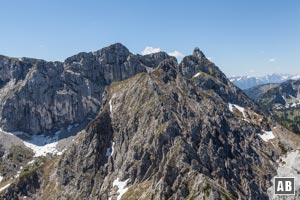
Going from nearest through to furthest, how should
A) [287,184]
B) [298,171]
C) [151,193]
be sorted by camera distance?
[287,184]
[298,171]
[151,193]

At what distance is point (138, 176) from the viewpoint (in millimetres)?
192625

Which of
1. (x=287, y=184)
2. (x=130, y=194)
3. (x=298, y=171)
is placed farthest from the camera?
(x=130, y=194)

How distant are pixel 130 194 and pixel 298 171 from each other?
84.1m

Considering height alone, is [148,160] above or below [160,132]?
below

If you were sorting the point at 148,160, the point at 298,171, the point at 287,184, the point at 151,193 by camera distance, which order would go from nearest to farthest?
1. the point at 287,184
2. the point at 298,171
3. the point at 151,193
4. the point at 148,160

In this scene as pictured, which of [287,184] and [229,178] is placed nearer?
[287,184]

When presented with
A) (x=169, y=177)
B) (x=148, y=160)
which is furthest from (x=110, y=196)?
(x=169, y=177)

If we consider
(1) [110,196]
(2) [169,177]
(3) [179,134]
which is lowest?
(1) [110,196]

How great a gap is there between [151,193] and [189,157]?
26.5 m

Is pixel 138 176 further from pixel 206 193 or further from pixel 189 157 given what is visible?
pixel 206 193

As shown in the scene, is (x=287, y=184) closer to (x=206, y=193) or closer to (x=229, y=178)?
(x=206, y=193)

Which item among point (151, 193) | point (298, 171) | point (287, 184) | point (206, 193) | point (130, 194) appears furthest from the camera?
point (130, 194)

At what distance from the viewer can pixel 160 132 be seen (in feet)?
652

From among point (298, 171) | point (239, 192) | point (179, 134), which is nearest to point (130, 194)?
point (179, 134)
